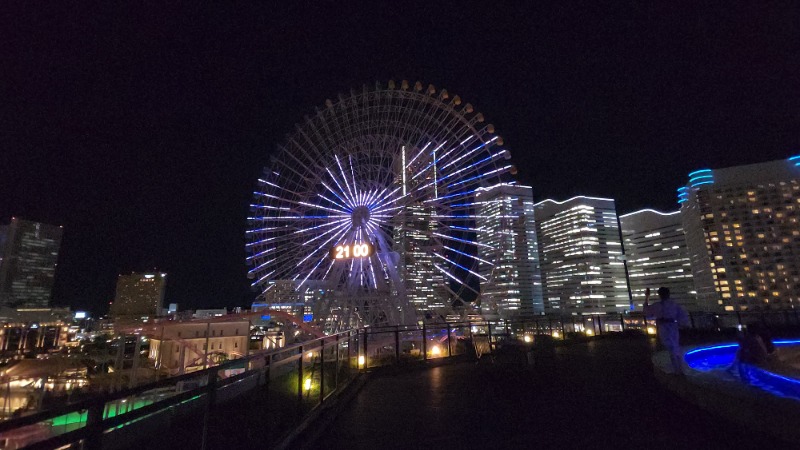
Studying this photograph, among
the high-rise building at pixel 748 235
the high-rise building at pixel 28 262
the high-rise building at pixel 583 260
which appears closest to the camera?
the high-rise building at pixel 748 235

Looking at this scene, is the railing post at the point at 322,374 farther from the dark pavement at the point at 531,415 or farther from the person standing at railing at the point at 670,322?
the person standing at railing at the point at 670,322

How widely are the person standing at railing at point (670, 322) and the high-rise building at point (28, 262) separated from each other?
15215 cm

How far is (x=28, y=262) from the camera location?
122 meters

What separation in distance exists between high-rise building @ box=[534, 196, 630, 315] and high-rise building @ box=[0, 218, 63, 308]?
547ft

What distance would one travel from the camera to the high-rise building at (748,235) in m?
97.1

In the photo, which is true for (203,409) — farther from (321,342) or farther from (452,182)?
(452,182)

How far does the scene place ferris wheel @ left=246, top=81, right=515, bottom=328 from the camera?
2466 cm

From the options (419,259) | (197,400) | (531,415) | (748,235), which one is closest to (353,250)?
(419,259)

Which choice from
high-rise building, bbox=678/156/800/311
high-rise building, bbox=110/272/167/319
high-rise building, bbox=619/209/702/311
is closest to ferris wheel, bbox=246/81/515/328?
high-rise building, bbox=678/156/800/311

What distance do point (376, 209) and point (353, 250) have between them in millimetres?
2892

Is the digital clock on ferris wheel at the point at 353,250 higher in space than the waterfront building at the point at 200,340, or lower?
higher

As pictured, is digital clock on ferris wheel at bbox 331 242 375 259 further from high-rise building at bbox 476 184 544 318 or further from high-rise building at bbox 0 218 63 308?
high-rise building at bbox 0 218 63 308

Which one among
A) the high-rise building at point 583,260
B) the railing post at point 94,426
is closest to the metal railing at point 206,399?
the railing post at point 94,426

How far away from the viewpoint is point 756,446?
4.11 metres
